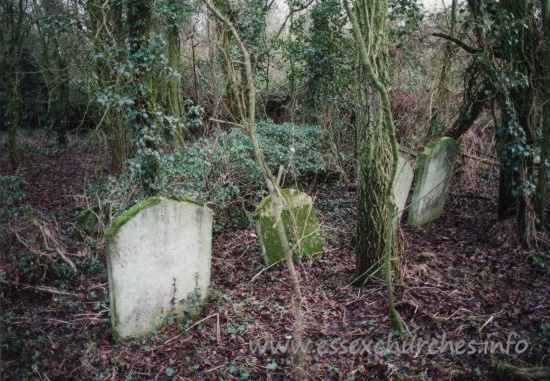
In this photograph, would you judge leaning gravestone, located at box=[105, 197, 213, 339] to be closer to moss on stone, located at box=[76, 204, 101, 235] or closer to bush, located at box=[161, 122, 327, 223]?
bush, located at box=[161, 122, 327, 223]

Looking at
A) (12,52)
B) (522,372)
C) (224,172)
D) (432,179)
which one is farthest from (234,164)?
(12,52)

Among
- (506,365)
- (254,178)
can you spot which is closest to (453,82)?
(254,178)

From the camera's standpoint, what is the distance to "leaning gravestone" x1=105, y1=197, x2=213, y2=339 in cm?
379

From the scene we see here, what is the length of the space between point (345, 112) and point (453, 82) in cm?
236

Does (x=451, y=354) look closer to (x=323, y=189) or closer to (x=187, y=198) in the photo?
(x=187, y=198)

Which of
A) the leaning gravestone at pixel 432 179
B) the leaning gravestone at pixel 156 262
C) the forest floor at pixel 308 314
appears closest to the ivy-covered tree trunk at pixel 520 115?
the forest floor at pixel 308 314

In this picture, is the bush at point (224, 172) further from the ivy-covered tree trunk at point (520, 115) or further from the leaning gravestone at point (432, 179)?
the ivy-covered tree trunk at point (520, 115)

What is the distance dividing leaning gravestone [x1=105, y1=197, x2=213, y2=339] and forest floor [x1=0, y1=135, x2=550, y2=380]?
188mm

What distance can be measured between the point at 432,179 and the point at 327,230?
1.75 metres

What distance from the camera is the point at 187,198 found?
4.20 m

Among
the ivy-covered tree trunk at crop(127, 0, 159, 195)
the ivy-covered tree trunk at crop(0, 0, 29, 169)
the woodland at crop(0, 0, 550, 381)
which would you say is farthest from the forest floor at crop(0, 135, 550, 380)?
the ivy-covered tree trunk at crop(0, 0, 29, 169)

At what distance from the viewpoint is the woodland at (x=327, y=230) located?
3527 millimetres

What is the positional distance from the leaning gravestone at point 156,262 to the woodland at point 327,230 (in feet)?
0.62

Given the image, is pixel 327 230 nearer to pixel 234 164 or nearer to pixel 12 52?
pixel 234 164
